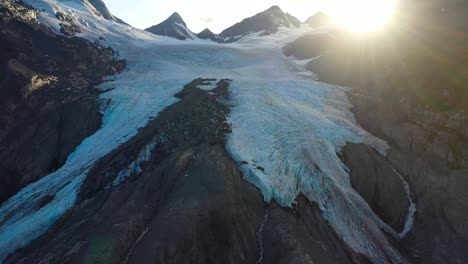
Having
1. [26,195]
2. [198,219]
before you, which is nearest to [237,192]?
[198,219]

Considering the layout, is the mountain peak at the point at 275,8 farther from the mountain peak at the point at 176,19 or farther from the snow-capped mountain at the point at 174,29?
the mountain peak at the point at 176,19

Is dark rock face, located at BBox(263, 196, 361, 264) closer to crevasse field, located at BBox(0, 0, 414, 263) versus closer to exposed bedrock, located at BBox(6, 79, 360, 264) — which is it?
exposed bedrock, located at BBox(6, 79, 360, 264)

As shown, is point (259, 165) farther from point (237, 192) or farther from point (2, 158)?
point (2, 158)

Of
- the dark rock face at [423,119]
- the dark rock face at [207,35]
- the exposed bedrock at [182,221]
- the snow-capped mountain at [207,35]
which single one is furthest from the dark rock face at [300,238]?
the dark rock face at [207,35]

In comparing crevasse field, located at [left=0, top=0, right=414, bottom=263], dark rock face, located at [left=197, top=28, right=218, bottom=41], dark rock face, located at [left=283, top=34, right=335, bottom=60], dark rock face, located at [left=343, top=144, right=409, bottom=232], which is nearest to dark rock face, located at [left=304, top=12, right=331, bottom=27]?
dark rock face, located at [left=197, top=28, right=218, bottom=41]

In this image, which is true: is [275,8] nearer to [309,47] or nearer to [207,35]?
[207,35]

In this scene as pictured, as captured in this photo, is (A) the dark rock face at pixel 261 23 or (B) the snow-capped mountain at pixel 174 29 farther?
(B) the snow-capped mountain at pixel 174 29
